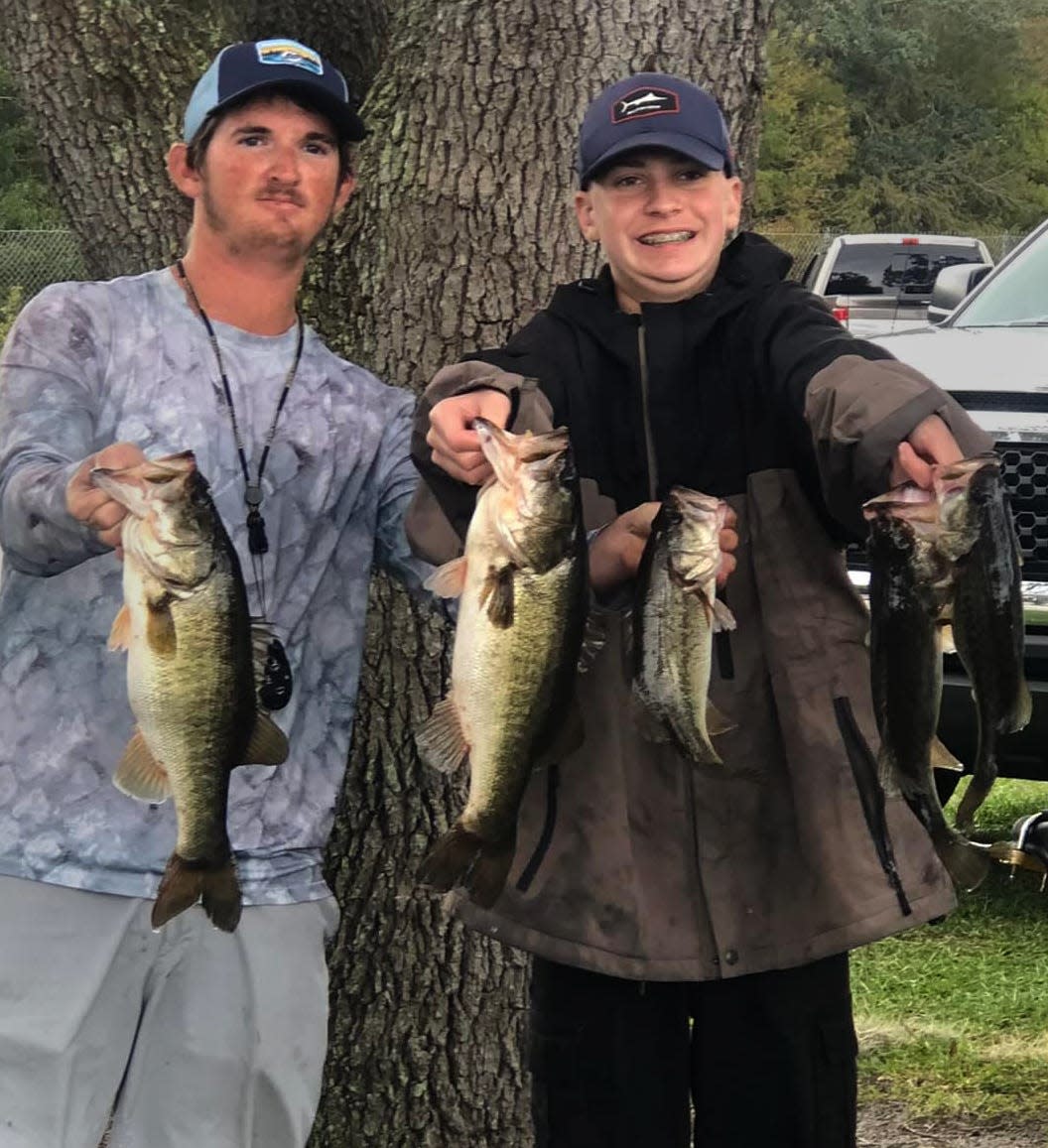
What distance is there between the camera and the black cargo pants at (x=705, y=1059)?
3.18m

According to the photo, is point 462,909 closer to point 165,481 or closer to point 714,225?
point 165,481

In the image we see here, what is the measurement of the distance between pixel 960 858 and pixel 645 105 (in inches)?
57.0

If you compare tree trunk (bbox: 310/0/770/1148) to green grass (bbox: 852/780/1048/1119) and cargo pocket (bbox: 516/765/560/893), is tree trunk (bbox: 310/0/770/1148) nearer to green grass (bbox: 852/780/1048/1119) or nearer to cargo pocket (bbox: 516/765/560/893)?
cargo pocket (bbox: 516/765/560/893)

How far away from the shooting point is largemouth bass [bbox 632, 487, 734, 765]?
271 cm

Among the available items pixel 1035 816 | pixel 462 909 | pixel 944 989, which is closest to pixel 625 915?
pixel 462 909

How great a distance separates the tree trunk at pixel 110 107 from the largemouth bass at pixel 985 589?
2.60 m

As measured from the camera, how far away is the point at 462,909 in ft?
10.6

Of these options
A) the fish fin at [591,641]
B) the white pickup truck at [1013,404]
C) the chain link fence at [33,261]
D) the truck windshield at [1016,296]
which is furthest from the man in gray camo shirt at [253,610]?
the chain link fence at [33,261]

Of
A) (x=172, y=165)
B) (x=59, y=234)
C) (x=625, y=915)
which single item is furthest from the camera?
(x=59, y=234)

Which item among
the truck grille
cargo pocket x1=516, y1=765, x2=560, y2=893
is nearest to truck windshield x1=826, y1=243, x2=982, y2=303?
the truck grille

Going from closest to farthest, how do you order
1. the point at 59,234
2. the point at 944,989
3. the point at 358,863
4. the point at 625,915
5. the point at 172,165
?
the point at 625,915, the point at 172,165, the point at 358,863, the point at 944,989, the point at 59,234

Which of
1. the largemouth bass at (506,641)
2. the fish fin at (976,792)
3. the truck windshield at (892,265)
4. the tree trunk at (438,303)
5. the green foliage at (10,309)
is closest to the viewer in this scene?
the largemouth bass at (506,641)

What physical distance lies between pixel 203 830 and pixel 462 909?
566 mm

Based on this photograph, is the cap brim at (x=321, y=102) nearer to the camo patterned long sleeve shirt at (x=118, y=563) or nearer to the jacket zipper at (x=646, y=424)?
the camo patterned long sleeve shirt at (x=118, y=563)
